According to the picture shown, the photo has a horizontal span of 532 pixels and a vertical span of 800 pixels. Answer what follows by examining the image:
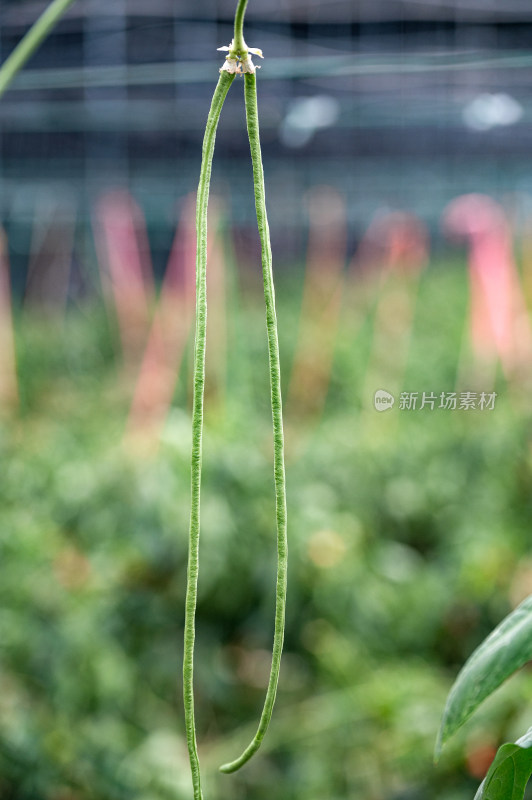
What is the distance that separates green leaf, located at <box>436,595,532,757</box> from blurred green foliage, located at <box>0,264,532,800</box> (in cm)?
57

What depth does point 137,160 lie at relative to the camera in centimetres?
573

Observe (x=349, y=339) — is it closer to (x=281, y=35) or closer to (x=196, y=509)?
(x=281, y=35)

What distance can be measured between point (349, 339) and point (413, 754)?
2.95 m

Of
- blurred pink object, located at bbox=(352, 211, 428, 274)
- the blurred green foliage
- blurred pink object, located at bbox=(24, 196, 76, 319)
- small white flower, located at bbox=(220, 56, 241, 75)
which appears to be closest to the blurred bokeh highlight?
the blurred green foliage

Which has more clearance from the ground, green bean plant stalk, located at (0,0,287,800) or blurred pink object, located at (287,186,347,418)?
green bean plant stalk, located at (0,0,287,800)

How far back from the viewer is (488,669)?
361 mm

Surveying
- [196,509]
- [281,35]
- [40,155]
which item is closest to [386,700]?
[196,509]

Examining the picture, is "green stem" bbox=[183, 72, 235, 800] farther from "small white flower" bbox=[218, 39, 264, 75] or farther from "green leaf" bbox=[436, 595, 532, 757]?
"green leaf" bbox=[436, 595, 532, 757]

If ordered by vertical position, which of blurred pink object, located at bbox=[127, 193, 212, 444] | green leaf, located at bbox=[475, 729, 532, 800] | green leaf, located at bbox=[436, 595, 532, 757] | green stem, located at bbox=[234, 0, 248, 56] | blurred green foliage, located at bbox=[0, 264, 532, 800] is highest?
green stem, located at bbox=[234, 0, 248, 56]

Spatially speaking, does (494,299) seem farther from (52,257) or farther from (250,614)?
(52,257)

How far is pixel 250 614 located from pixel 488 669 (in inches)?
39.3

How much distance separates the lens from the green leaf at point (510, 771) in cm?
34

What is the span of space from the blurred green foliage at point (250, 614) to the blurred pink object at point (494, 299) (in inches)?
11.2

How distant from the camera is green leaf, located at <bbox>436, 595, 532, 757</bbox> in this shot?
0.36 metres
